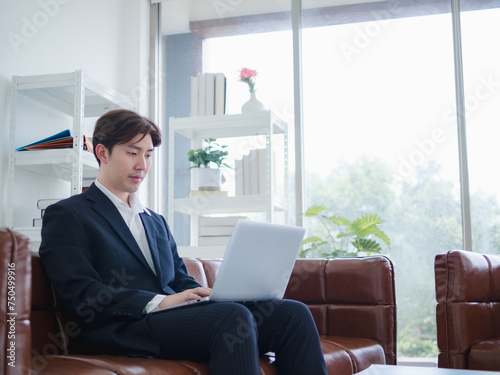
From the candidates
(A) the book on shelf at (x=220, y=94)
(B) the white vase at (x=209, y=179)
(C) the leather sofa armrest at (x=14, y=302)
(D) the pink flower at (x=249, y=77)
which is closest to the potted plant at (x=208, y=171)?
(B) the white vase at (x=209, y=179)

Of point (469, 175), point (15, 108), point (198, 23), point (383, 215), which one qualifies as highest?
point (198, 23)

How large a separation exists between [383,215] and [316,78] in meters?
1.00

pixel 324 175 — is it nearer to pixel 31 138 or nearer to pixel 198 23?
pixel 198 23

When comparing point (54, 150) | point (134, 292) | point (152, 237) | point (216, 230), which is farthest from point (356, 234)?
point (134, 292)

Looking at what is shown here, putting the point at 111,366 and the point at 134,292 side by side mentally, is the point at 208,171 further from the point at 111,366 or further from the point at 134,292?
the point at 111,366

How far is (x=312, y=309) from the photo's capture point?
241 cm

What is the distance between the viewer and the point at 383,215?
374 cm

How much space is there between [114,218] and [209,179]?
6.14 ft

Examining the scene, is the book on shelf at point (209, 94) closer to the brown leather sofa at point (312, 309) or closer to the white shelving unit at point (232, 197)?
the white shelving unit at point (232, 197)

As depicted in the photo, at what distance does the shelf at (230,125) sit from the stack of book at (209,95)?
87 millimetres

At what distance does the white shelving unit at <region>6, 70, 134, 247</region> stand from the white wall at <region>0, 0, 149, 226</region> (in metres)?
0.04

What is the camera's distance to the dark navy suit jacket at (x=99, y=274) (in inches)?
60.0

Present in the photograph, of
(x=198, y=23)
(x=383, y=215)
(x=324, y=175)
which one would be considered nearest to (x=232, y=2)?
(x=198, y=23)

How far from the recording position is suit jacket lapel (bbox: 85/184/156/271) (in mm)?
1708
